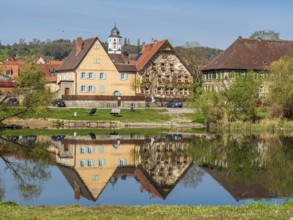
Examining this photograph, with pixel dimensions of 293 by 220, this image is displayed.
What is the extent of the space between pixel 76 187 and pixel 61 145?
19097mm

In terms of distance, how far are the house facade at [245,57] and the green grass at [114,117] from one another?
19.8m

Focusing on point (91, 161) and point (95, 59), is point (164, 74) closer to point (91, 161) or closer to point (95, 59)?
point (95, 59)

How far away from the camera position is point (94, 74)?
87.6 meters

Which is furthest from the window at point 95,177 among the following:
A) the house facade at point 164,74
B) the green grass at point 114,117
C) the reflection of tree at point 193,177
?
the house facade at point 164,74

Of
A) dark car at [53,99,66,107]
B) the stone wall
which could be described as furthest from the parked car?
the stone wall

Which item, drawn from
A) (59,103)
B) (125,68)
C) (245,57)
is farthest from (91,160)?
(245,57)

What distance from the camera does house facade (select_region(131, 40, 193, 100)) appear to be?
95.1 metres

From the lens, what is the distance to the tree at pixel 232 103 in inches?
2603

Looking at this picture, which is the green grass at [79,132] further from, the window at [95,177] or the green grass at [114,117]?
the window at [95,177]

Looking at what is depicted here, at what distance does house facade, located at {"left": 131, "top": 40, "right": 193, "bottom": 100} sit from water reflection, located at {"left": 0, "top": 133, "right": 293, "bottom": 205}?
137 ft

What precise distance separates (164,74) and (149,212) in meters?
80.1

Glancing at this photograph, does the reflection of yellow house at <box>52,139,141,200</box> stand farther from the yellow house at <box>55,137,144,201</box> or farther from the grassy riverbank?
the grassy riverbank

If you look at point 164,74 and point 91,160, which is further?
point 164,74

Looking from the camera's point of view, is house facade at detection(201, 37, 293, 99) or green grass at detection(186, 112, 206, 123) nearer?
green grass at detection(186, 112, 206, 123)
